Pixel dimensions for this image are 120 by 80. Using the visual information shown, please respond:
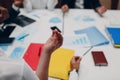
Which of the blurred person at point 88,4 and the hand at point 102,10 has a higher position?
the hand at point 102,10

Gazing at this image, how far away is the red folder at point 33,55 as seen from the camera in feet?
3.96

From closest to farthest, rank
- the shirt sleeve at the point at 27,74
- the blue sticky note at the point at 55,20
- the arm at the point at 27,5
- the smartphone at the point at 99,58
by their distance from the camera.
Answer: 1. the shirt sleeve at the point at 27,74
2. the smartphone at the point at 99,58
3. the blue sticky note at the point at 55,20
4. the arm at the point at 27,5

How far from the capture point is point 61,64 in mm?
1167

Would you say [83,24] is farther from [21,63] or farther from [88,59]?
[21,63]

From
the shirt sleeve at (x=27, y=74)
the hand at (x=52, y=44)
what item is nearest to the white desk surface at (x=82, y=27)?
the hand at (x=52, y=44)

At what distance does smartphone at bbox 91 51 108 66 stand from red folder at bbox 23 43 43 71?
0.35 m

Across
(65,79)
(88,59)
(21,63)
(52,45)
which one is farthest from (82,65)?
(21,63)

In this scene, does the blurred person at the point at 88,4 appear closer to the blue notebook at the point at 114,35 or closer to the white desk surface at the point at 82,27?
the white desk surface at the point at 82,27

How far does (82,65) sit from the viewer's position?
121 centimetres

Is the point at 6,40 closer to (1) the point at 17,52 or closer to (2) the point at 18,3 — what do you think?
(1) the point at 17,52

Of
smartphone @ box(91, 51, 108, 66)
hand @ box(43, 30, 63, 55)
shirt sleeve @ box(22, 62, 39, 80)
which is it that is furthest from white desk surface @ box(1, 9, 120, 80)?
shirt sleeve @ box(22, 62, 39, 80)

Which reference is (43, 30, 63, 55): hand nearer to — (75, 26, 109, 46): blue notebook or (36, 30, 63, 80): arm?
(36, 30, 63, 80): arm

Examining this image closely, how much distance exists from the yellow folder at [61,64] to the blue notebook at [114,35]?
0.32 meters

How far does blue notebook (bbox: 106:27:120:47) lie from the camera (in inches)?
54.4
